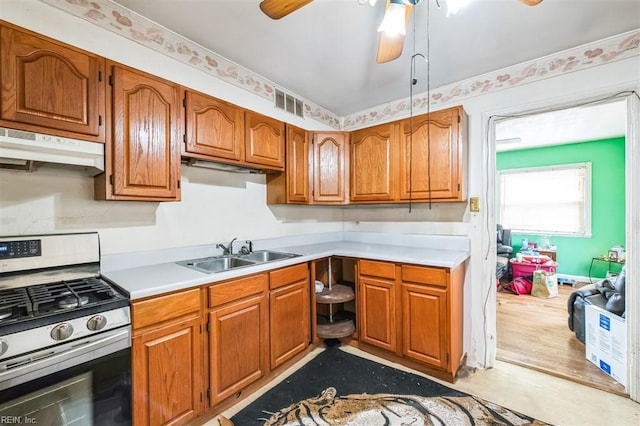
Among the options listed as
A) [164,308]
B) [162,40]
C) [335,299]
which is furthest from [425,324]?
[162,40]

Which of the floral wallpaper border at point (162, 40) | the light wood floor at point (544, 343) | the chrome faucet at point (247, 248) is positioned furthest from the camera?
the chrome faucet at point (247, 248)

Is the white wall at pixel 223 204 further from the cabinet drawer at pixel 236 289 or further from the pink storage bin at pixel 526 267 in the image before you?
the pink storage bin at pixel 526 267

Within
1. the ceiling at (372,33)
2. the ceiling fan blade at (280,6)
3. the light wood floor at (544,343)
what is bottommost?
the light wood floor at (544,343)

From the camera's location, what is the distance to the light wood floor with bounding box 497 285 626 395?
2096 millimetres

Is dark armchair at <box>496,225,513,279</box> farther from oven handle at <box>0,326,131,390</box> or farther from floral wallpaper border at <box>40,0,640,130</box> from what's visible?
oven handle at <box>0,326,131,390</box>

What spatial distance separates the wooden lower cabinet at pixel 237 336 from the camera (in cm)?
164

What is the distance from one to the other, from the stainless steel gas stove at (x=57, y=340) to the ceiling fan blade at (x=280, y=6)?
1446 millimetres

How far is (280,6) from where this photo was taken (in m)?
1.14

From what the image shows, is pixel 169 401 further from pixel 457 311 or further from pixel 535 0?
pixel 535 0

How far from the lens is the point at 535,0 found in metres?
1.11

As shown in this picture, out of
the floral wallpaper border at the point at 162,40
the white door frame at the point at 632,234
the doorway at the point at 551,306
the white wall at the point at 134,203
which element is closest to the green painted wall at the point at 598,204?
the doorway at the point at 551,306

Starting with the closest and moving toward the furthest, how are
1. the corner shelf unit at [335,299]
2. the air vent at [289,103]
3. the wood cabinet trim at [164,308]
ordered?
the wood cabinet trim at [164,308]
the corner shelf unit at [335,299]
the air vent at [289,103]

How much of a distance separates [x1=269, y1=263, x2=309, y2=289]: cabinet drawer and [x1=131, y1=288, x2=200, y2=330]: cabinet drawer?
1.87 ft

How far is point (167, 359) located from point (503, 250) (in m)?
5.49
